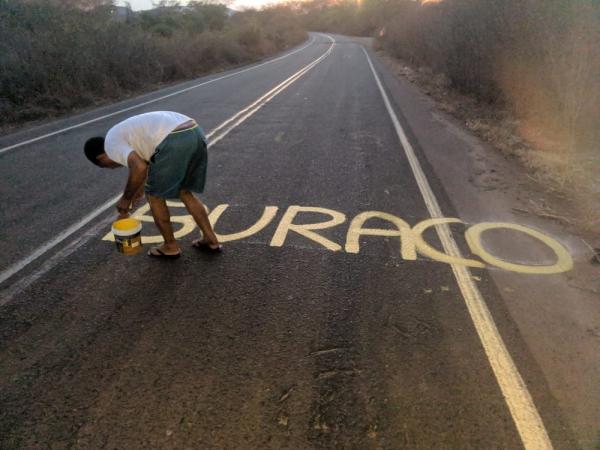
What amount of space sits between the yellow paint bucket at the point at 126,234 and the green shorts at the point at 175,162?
0.33 m

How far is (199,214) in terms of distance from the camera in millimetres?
4156

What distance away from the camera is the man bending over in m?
3.49

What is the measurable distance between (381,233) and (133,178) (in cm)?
251

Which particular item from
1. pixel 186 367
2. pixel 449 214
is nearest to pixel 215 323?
pixel 186 367

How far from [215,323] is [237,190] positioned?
2.90 meters

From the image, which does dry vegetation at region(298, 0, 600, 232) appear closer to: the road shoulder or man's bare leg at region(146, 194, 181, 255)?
the road shoulder

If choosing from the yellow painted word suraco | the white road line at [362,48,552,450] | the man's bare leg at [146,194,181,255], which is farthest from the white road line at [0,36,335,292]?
the white road line at [362,48,552,450]

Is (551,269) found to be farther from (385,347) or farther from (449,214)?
(385,347)

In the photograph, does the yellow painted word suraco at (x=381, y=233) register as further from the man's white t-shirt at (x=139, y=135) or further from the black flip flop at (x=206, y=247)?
the man's white t-shirt at (x=139, y=135)

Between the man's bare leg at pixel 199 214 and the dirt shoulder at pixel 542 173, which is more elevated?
the man's bare leg at pixel 199 214

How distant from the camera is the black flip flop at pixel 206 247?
4.28 metres

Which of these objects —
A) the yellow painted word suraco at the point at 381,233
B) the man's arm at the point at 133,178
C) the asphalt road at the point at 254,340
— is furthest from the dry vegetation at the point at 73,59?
the man's arm at the point at 133,178

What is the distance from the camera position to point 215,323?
128 inches

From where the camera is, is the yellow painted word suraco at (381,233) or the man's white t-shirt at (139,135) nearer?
the man's white t-shirt at (139,135)
